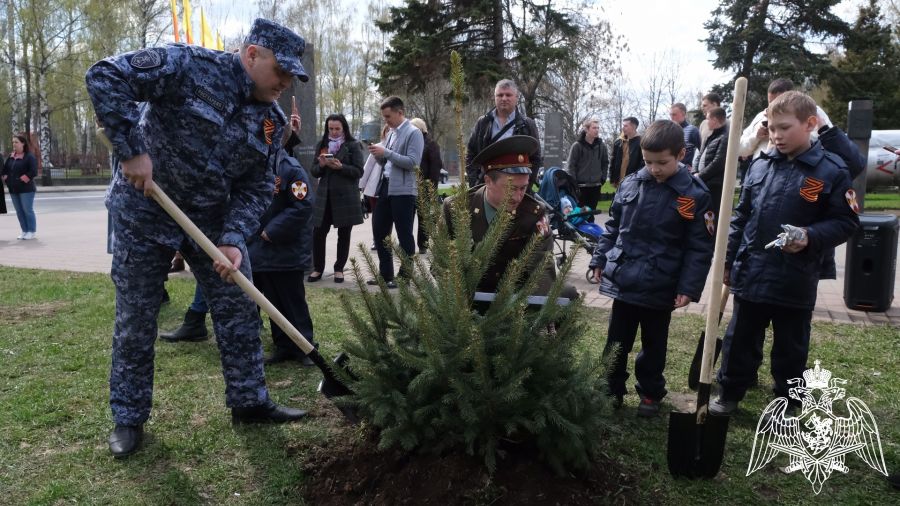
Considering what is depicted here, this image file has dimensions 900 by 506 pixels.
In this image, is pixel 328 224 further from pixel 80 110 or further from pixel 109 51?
pixel 80 110

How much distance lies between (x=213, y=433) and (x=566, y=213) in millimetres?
6255

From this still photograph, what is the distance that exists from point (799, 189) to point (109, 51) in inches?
1627

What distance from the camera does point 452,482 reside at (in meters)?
2.52

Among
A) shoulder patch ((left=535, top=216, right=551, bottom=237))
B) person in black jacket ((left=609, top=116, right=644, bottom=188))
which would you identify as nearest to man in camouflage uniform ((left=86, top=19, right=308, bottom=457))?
shoulder patch ((left=535, top=216, right=551, bottom=237))

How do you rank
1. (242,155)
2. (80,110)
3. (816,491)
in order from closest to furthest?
1. (816,491)
2. (242,155)
3. (80,110)

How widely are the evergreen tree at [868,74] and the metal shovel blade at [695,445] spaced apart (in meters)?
29.7

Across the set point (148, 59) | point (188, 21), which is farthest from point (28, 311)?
point (148, 59)

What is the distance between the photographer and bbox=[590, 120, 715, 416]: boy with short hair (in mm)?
3541

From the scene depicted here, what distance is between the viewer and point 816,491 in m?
2.87

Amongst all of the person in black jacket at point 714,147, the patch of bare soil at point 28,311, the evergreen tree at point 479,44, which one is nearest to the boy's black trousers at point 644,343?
the person in black jacket at point 714,147

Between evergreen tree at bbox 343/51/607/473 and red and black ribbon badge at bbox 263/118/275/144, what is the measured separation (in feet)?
3.38

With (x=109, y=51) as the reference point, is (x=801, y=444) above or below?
below

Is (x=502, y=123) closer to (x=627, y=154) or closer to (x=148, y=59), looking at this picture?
(x=148, y=59)

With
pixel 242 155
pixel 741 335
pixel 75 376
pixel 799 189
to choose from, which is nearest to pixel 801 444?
pixel 741 335
